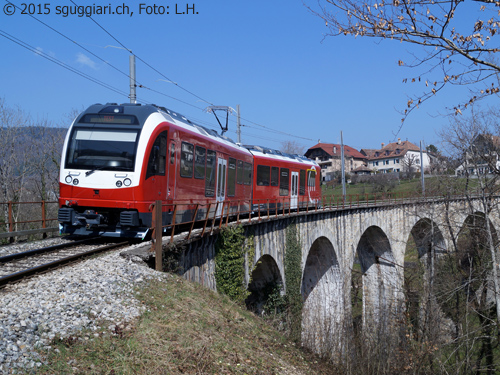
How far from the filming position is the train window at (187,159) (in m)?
11.8

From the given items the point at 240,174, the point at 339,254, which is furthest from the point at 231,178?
the point at 339,254

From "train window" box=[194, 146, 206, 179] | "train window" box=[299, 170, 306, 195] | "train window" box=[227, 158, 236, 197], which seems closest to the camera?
"train window" box=[194, 146, 206, 179]

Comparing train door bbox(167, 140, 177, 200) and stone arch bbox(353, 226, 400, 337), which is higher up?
train door bbox(167, 140, 177, 200)

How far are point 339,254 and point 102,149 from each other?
1863cm

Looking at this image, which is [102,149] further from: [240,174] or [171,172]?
[240,174]

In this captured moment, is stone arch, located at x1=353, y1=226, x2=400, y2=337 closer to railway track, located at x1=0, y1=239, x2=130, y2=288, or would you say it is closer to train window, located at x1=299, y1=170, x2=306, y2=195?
train window, located at x1=299, y1=170, x2=306, y2=195

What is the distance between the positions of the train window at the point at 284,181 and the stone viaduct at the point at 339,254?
1.38 m

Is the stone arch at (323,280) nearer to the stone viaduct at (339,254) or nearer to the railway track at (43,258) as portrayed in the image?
the stone viaduct at (339,254)

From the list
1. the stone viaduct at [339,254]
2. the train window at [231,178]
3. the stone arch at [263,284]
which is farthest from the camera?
the stone arch at [263,284]

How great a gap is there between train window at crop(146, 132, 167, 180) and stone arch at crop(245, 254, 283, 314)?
366 inches

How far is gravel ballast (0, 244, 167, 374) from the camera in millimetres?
4570

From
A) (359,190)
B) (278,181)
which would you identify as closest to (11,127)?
(278,181)

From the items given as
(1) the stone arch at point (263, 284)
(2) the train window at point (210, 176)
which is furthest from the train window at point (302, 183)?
(2) the train window at point (210, 176)

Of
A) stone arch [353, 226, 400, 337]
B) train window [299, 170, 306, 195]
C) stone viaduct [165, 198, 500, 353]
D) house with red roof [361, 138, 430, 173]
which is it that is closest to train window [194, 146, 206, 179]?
stone viaduct [165, 198, 500, 353]
